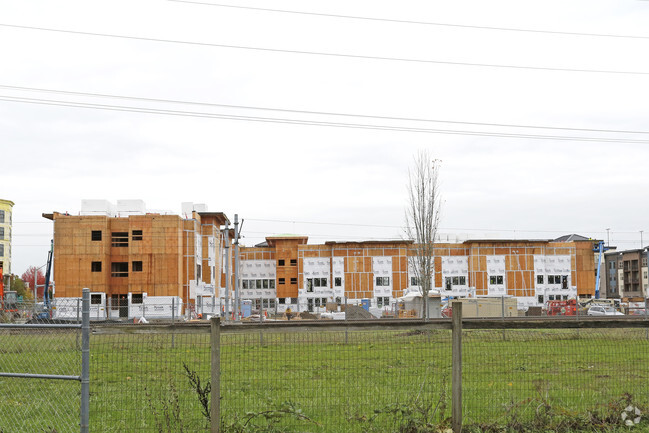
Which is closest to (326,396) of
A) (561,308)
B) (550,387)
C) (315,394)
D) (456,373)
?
(315,394)

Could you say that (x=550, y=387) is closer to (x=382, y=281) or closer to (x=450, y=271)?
(x=382, y=281)

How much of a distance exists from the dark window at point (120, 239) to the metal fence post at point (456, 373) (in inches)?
2985

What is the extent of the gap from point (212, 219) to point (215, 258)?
24.6ft

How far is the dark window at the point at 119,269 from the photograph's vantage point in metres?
80.4

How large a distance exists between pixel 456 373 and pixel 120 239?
76.3 meters

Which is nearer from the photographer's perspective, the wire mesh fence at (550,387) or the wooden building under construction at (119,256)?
the wire mesh fence at (550,387)

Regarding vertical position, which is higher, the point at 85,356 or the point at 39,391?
the point at 85,356

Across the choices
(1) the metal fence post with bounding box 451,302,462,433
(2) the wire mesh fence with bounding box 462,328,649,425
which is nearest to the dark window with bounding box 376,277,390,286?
(2) the wire mesh fence with bounding box 462,328,649,425

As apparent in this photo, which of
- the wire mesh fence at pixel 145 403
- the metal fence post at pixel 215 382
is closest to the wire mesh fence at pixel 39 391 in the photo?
the wire mesh fence at pixel 145 403

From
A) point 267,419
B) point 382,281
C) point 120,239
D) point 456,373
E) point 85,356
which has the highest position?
point 120,239

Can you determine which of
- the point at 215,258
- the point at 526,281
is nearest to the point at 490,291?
the point at 526,281

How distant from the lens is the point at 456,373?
27.8 feet

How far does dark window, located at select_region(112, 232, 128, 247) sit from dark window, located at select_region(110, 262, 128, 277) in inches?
94.5

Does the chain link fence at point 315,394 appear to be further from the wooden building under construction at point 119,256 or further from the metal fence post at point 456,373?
the wooden building under construction at point 119,256
